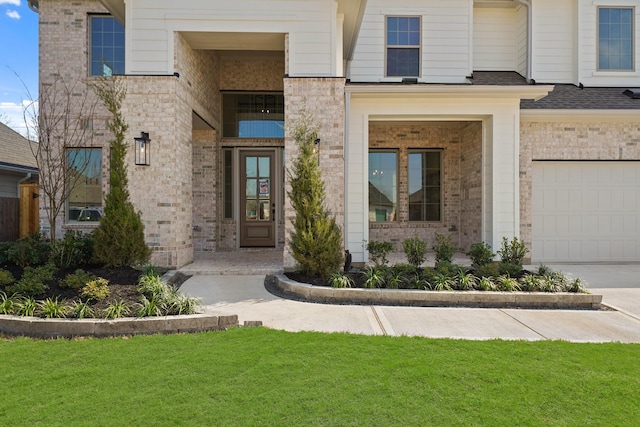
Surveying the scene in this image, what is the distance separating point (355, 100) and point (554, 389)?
6.26 meters

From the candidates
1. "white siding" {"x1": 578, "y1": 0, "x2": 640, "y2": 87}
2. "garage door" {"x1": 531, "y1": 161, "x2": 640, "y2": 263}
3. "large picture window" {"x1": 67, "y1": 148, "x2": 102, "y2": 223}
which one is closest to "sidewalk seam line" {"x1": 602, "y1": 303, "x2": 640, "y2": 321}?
"garage door" {"x1": 531, "y1": 161, "x2": 640, "y2": 263}

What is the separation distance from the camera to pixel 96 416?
234 cm

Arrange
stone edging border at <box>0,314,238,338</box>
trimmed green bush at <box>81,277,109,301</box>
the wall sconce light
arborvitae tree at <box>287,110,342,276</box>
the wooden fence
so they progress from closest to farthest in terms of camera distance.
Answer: stone edging border at <box>0,314,238,338</box>, trimmed green bush at <box>81,277,109,301</box>, arborvitae tree at <box>287,110,342,276</box>, the wall sconce light, the wooden fence

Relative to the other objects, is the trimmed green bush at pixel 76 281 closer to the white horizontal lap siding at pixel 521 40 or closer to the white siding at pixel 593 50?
the white horizontal lap siding at pixel 521 40

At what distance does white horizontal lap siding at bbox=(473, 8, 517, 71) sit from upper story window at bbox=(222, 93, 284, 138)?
5378 millimetres

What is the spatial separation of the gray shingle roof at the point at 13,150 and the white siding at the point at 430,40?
10.9m

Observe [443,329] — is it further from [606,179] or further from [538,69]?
[538,69]

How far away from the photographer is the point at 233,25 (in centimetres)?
672

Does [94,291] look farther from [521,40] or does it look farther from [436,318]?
[521,40]

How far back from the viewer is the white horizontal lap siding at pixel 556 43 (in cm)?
959

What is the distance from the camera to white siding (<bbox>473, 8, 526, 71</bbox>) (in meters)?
9.79

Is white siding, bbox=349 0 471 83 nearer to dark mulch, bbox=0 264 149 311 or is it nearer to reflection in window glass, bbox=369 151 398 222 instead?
reflection in window glass, bbox=369 151 398 222

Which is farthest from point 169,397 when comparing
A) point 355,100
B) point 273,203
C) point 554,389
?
point 273,203

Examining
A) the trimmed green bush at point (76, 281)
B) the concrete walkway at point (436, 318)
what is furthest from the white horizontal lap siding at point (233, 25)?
the concrete walkway at point (436, 318)
